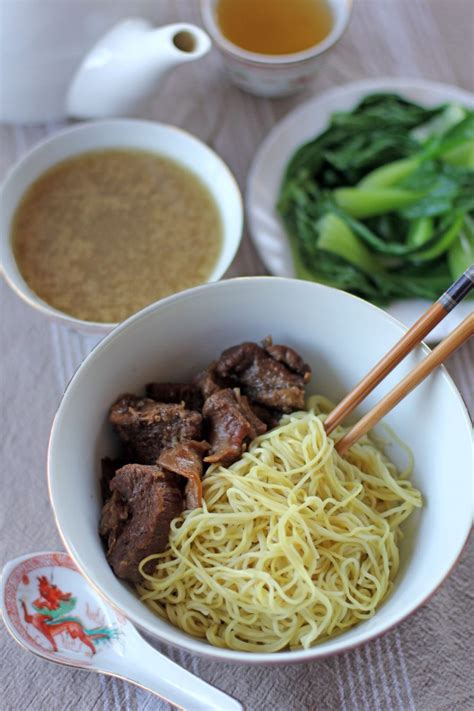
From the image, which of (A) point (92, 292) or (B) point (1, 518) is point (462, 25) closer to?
(A) point (92, 292)

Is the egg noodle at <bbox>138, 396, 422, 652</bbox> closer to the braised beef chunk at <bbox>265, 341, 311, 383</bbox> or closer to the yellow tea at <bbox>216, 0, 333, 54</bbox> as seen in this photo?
the braised beef chunk at <bbox>265, 341, 311, 383</bbox>

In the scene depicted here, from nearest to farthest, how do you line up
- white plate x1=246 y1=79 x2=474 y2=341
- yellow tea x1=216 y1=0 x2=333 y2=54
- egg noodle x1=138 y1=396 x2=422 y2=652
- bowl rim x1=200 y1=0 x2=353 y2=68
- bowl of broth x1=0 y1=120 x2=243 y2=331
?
1. egg noodle x1=138 y1=396 x2=422 y2=652
2. bowl of broth x1=0 y1=120 x2=243 y2=331
3. white plate x1=246 y1=79 x2=474 y2=341
4. bowl rim x1=200 y1=0 x2=353 y2=68
5. yellow tea x1=216 y1=0 x2=333 y2=54

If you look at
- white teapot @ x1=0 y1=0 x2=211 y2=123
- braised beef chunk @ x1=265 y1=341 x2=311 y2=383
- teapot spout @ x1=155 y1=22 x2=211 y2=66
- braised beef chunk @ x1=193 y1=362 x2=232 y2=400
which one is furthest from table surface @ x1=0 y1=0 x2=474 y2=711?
braised beef chunk @ x1=265 y1=341 x2=311 y2=383

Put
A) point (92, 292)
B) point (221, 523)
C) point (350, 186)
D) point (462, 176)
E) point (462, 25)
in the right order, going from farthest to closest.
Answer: point (462, 25) < point (350, 186) < point (462, 176) < point (92, 292) < point (221, 523)

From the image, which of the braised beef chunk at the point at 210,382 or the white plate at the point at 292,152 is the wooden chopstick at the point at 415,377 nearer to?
the braised beef chunk at the point at 210,382

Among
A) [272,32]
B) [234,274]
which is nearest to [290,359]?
[234,274]

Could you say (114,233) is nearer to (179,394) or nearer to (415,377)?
(179,394)

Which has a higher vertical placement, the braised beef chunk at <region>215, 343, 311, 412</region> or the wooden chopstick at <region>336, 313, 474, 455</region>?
the wooden chopstick at <region>336, 313, 474, 455</region>

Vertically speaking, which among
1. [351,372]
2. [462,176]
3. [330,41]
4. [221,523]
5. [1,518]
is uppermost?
[330,41]

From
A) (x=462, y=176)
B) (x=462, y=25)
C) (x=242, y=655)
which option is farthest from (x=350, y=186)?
(x=242, y=655)
